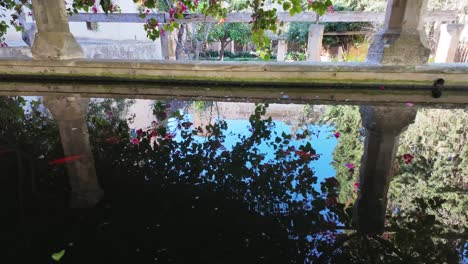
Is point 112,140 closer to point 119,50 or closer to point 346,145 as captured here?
point 346,145

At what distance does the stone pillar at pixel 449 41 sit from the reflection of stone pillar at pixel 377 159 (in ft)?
13.4

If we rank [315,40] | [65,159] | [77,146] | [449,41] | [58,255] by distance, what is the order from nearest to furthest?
[58,255]
[65,159]
[77,146]
[449,41]
[315,40]

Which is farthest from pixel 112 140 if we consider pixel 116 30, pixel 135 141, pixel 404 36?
pixel 116 30

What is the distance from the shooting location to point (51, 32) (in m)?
3.79

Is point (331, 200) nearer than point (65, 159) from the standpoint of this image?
Yes

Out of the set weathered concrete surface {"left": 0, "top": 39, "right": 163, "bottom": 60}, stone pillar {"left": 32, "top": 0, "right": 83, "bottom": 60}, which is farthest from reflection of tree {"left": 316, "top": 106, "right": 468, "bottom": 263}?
weathered concrete surface {"left": 0, "top": 39, "right": 163, "bottom": 60}

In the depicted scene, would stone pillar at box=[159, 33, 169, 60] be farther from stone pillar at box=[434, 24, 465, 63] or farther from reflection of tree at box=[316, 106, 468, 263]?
stone pillar at box=[434, 24, 465, 63]

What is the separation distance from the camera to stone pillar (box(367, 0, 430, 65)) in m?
3.36

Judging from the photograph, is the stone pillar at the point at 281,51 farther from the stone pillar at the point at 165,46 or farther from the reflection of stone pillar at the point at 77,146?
the reflection of stone pillar at the point at 77,146

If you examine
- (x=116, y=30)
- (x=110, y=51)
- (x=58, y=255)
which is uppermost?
(x=116, y=30)

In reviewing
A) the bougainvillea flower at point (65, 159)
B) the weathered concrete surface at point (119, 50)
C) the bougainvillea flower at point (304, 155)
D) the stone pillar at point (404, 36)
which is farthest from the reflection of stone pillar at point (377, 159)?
the weathered concrete surface at point (119, 50)

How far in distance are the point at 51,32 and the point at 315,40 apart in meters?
4.51

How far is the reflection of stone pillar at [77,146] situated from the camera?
59.3 inches

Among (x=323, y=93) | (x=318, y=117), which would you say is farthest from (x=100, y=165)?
(x=323, y=93)
